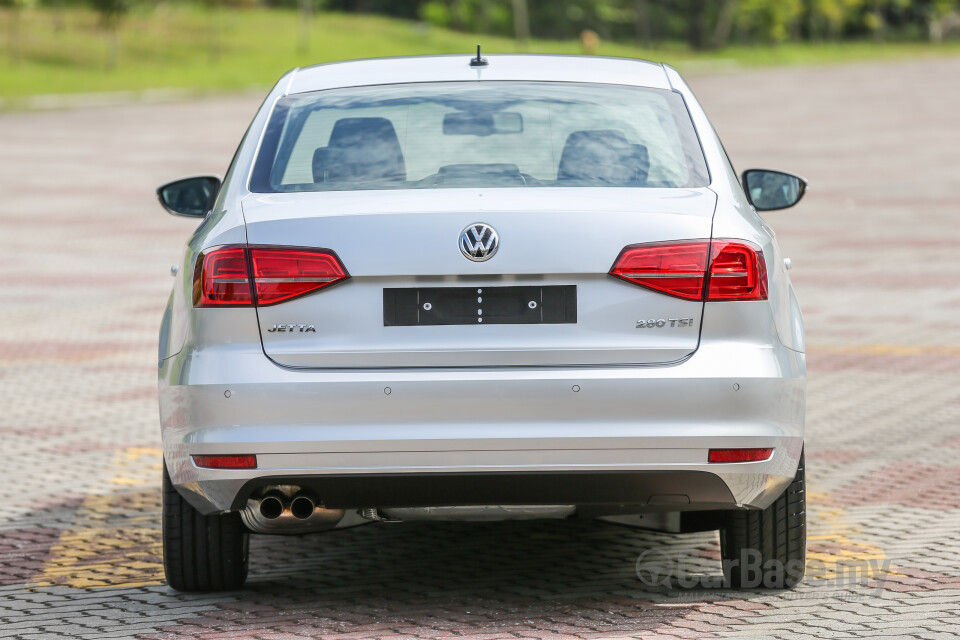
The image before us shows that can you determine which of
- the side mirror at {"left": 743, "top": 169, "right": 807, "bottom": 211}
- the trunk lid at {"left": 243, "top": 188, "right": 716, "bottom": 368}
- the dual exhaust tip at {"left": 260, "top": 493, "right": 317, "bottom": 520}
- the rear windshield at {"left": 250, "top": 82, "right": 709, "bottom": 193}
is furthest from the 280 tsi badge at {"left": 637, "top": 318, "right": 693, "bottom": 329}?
the side mirror at {"left": 743, "top": 169, "right": 807, "bottom": 211}

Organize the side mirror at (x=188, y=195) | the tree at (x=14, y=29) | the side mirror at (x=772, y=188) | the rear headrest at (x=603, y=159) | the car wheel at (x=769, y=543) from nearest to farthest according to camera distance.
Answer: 1. the rear headrest at (x=603, y=159)
2. the car wheel at (x=769, y=543)
3. the side mirror at (x=772, y=188)
4. the side mirror at (x=188, y=195)
5. the tree at (x=14, y=29)

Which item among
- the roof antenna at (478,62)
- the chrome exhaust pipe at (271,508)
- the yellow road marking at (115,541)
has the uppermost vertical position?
the roof antenna at (478,62)

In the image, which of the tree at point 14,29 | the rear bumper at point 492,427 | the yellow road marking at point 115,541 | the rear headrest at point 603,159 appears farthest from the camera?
the tree at point 14,29

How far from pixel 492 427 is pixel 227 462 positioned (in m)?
0.74

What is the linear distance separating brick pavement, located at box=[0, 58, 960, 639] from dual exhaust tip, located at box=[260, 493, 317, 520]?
35 centimetres

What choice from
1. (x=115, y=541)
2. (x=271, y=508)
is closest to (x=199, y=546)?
(x=271, y=508)

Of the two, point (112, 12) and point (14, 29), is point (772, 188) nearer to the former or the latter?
point (112, 12)

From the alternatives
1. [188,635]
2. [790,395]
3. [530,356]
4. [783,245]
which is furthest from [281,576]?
[783,245]

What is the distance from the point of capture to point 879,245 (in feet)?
55.4

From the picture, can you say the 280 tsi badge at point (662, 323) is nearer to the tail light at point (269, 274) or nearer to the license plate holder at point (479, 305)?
the license plate holder at point (479, 305)

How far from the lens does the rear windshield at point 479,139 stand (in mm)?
4520

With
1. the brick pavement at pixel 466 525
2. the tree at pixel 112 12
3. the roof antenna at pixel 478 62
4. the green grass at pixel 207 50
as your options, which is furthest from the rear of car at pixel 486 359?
the tree at pixel 112 12

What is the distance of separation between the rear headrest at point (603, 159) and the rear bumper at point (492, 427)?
65 centimetres

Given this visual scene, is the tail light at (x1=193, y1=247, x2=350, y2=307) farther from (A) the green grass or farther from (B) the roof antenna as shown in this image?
(A) the green grass
